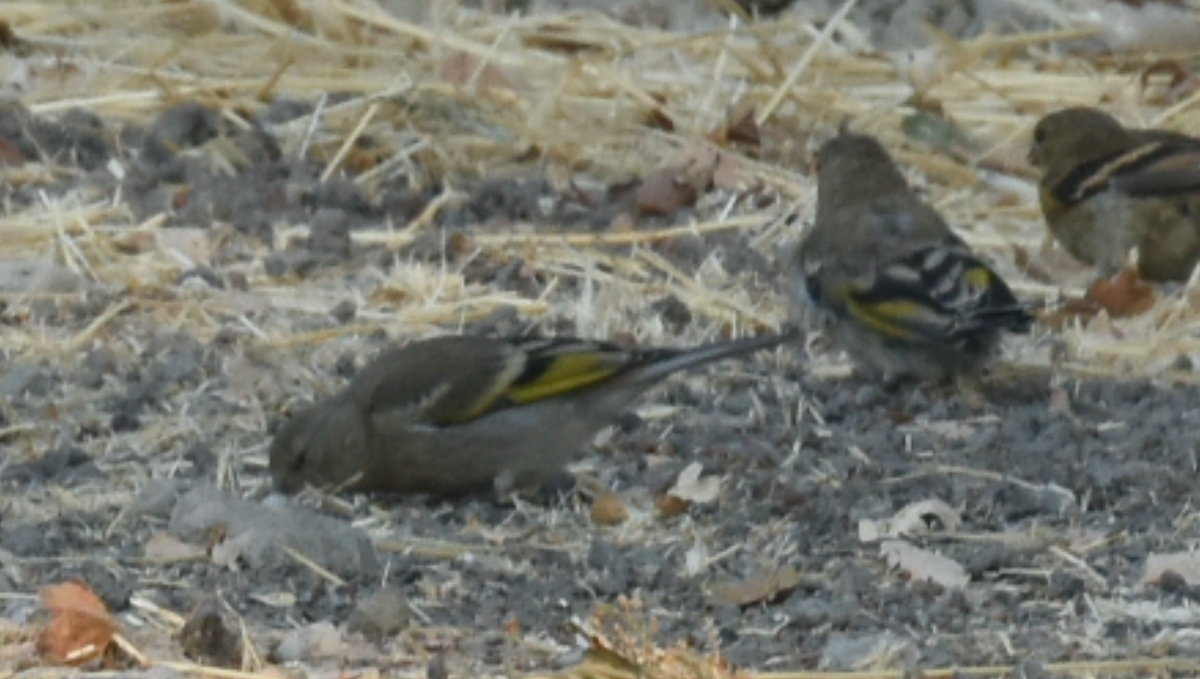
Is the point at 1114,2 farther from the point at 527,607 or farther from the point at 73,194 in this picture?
the point at 527,607

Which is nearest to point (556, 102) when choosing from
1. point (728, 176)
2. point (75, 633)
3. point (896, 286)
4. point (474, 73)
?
point (474, 73)

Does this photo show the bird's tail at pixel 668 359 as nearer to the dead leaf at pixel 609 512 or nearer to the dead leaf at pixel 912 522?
the dead leaf at pixel 609 512

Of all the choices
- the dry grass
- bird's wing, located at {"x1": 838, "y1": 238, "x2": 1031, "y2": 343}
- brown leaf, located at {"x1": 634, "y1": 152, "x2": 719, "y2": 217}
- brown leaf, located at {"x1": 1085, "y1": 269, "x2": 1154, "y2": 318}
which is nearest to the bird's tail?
bird's wing, located at {"x1": 838, "y1": 238, "x2": 1031, "y2": 343}

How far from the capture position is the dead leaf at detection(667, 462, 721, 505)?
6.57m

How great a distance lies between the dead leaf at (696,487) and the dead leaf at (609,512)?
155 millimetres

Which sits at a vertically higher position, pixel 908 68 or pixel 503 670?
pixel 503 670

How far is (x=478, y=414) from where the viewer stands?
6.76m

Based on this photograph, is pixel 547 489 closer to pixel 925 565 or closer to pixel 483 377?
pixel 483 377

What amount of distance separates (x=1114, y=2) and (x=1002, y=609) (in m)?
6.35

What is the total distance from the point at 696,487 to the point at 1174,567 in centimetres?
123

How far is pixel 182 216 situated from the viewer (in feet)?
29.7

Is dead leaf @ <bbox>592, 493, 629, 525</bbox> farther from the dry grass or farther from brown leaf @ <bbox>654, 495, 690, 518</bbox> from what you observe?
the dry grass

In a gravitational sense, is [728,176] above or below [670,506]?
below

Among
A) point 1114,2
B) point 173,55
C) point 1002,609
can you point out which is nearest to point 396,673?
point 1002,609
